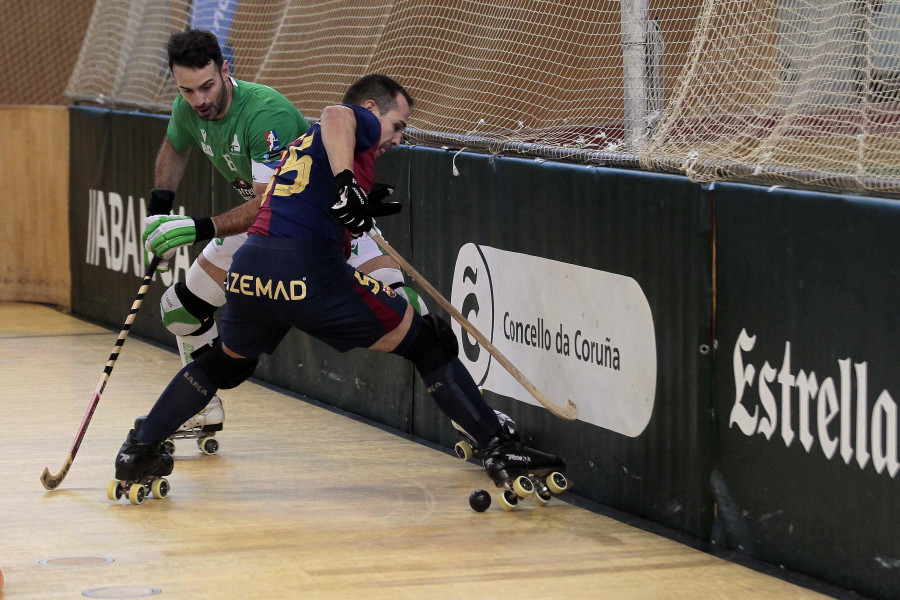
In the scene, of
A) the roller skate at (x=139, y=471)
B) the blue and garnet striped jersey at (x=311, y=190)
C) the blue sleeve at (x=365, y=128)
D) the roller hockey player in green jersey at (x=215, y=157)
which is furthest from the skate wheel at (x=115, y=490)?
the blue sleeve at (x=365, y=128)

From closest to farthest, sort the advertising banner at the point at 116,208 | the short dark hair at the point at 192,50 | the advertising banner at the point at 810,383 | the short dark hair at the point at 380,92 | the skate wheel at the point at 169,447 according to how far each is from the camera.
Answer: the advertising banner at the point at 810,383 < the short dark hair at the point at 380,92 < the short dark hair at the point at 192,50 < the skate wheel at the point at 169,447 < the advertising banner at the point at 116,208

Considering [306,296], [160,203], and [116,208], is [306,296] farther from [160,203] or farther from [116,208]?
[116,208]

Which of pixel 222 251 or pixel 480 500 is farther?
pixel 222 251

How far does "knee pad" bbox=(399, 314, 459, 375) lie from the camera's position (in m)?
5.56

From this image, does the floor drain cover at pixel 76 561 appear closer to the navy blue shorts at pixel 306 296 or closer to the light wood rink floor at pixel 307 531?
the light wood rink floor at pixel 307 531

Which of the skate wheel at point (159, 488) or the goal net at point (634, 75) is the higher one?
the goal net at point (634, 75)

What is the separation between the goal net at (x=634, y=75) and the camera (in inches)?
201

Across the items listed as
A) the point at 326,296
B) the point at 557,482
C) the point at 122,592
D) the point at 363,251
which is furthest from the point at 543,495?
the point at 122,592

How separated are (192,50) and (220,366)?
1451 mm

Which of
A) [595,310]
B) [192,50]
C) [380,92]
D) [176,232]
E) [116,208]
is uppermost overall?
[192,50]

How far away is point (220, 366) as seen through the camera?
18.3 feet

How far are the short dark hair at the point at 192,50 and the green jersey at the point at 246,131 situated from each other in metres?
0.30

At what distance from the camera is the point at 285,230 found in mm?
5285

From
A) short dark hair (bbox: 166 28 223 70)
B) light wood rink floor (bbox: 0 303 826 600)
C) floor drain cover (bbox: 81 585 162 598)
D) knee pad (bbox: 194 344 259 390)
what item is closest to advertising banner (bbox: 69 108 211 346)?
light wood rink floor (bbox: 0 303 826 600)
